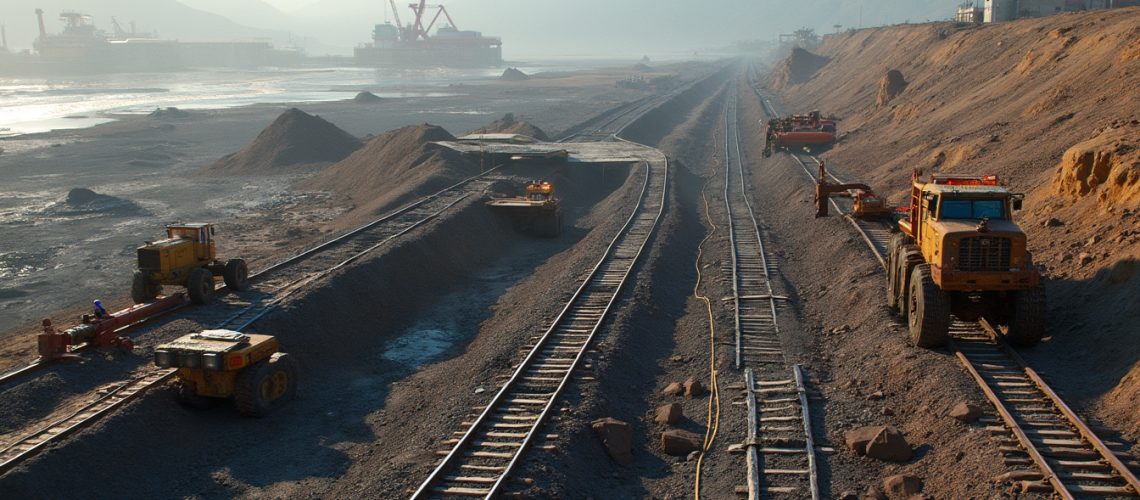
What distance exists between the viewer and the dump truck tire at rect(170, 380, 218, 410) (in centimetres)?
1508

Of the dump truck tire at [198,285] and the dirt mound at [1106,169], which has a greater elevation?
the dirt mound at [1106,169]

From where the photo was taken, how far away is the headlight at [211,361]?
14.4 metres

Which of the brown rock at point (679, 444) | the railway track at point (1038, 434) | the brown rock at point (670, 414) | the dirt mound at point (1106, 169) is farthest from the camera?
the dirt mound at point (1106, 169)

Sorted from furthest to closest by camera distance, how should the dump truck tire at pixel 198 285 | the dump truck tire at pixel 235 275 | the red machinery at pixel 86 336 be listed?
the dump truck tire at pixel 235 275, the dump truck tire at pixel 198 285, the red machinery at pixel 86 336

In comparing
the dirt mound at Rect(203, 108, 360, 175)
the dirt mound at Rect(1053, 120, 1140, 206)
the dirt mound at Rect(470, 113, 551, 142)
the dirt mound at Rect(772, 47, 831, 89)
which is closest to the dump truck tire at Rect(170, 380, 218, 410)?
the dirt mound at Rect(1053, 120, 1140, 206)

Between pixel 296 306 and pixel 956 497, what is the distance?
13799mm

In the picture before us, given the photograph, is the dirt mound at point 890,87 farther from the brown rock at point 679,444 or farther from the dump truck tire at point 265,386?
the dump truck tire at point 265,386

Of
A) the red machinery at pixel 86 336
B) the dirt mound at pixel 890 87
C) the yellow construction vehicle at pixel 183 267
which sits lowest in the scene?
the red machinery at pixel 86 336

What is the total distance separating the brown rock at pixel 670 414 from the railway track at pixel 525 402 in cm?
171

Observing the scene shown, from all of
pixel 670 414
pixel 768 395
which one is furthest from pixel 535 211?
pixel 670 414

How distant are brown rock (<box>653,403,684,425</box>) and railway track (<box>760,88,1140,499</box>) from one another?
179 inches

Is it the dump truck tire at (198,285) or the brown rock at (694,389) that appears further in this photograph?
the dump truck tire at (198,285)

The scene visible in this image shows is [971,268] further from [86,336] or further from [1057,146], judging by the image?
[86,336]

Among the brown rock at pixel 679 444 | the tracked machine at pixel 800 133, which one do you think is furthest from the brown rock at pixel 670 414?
the tracked machine at pixel 800 133
